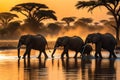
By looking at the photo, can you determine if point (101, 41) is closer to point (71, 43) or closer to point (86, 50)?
point (86, 50)

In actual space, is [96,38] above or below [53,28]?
above

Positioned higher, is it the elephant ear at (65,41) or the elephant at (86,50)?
the elephant ear at (65,41)

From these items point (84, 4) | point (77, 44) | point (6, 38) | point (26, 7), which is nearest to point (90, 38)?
point (77, 44)

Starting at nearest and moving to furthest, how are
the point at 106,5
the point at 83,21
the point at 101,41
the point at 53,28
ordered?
the point at 101,41 → the point at 106,5 → the point at 53,28 → the point at 83,21

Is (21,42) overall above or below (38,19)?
above

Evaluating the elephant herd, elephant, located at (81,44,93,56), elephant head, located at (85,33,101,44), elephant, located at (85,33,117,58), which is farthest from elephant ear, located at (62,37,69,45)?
elephant head, located at (85,33,101,44)

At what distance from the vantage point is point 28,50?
130 feet

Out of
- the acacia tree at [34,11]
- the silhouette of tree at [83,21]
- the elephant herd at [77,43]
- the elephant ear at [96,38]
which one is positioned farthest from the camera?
the silhouette of tree at [83,21]

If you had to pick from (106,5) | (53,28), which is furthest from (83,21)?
(106,5)

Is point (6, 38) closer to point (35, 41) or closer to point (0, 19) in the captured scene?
point (0, 19)

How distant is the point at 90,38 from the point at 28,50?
12.5ft

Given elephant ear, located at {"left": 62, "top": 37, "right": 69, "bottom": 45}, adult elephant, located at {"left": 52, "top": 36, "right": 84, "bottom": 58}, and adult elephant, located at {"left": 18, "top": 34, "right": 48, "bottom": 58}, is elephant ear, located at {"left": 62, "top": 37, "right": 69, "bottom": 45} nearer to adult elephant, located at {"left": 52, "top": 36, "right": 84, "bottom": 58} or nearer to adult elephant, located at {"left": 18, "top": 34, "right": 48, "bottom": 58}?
adult elephant, located at {"left": 52, "top": 36, "right": 84, "bottom": 58}

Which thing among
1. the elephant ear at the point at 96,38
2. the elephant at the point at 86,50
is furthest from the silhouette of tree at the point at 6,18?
the elephant ear at the point at 96,38

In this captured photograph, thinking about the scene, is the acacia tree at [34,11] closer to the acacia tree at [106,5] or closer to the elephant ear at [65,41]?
the acacia tree at [106,5]
